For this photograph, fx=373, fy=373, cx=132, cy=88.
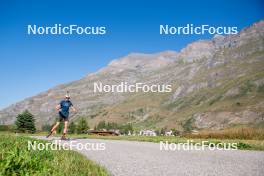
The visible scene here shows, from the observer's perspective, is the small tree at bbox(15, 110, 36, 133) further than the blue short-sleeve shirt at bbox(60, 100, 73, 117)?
Yes

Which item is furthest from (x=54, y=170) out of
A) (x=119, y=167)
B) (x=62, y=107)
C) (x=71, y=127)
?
(x=71, y=127)

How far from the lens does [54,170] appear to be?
24.2 feet

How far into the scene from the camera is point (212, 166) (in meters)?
10.9

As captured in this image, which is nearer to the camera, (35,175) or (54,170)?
(35,175)

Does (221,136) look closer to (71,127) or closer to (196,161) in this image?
(196,161)

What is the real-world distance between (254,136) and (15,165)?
21768 mm

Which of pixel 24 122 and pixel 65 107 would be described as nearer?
pixel 65 107

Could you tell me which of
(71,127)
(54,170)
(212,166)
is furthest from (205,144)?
(71,127)

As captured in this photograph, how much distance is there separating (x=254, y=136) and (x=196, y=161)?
15.1 m

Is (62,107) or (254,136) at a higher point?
(62,107)

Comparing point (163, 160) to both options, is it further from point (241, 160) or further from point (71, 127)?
point (71, 127)

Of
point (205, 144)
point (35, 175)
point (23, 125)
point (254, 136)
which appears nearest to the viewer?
point (35, 175)

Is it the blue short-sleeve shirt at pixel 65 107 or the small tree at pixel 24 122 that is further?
the small tree at pixel 24 122

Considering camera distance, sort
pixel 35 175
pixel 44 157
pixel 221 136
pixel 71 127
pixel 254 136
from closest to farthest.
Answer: pixel 35 175 < pixel 44 157 < pixel 254 136 < pixel 221 136 < pixel 71 127
